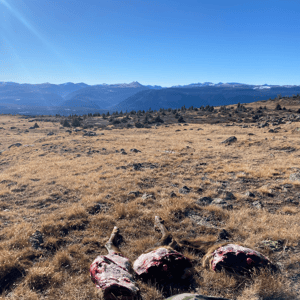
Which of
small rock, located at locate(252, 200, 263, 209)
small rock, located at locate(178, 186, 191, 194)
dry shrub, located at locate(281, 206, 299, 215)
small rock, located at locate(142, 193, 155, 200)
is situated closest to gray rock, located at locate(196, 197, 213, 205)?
small rock, located at locate(178, 186, 191, 194)

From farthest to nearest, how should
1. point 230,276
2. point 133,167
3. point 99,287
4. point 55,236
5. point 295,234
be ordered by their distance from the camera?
1. point 133,167
2. point 55,236
3. point 295,234
4. point 230,276
5. point 99,287

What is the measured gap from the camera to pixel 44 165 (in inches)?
606

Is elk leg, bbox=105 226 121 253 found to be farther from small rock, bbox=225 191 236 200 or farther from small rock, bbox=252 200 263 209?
small rock, bbox=252 200 263 209

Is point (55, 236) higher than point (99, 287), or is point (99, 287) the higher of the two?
point (99, 287)

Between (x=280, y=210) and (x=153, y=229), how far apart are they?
5492 mm

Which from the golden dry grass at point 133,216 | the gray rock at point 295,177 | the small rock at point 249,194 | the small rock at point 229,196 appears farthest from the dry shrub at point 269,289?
the gray rock at point 295,177

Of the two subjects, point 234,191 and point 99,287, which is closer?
point 99,287

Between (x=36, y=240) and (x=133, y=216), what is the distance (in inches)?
136

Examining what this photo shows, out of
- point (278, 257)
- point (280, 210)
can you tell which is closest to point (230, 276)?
point (278, 257)

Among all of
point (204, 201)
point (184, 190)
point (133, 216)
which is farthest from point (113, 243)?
point (184, 190)

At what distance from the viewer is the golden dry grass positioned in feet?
13.8

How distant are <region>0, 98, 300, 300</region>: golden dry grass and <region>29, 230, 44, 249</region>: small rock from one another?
163 millimetres

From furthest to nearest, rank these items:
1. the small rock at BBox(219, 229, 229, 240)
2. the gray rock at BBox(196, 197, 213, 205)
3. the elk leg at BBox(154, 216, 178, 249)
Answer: the gray rock at BBox(196, 197, 213, 205), the small rock at BBox(219, 229, 229, 240), the elk leg at BBox(154, 216, 178, 249)

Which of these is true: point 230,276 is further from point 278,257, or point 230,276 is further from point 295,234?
point 295,234
